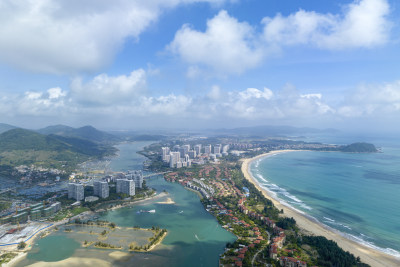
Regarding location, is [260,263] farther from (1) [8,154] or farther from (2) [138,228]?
(1) [8,154]

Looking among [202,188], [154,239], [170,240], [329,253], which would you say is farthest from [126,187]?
[329,253]

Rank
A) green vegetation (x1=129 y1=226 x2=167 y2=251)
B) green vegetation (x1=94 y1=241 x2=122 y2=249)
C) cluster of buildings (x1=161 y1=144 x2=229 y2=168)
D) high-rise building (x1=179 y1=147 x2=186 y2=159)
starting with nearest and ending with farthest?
green vegetation (x1=129 y1=226 x2=167 y2=251), green vegetation (x1=94 y1=241 x2=122 y2=249), cluster of buildings (x1=161 y1=144 x2=229 y2=168), high-rise building (x1=179 y1=147 x2=186 y2=159)

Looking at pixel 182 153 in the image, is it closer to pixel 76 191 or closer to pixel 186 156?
pixel 186 156

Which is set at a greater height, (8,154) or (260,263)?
(8,154)

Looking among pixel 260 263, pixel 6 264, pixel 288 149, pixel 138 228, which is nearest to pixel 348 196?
pixel 260 263

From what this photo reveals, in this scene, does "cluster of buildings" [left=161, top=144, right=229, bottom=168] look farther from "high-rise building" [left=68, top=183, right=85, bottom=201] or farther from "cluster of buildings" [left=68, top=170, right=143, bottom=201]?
"high-rise building" [left=68, top=183, right=85, bottom=201]

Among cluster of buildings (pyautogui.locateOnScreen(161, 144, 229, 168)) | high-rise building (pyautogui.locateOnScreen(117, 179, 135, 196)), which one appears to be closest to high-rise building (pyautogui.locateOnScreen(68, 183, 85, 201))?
high-rise building (pyautogui.locateOnScreen(117, 179, 135, 196))
